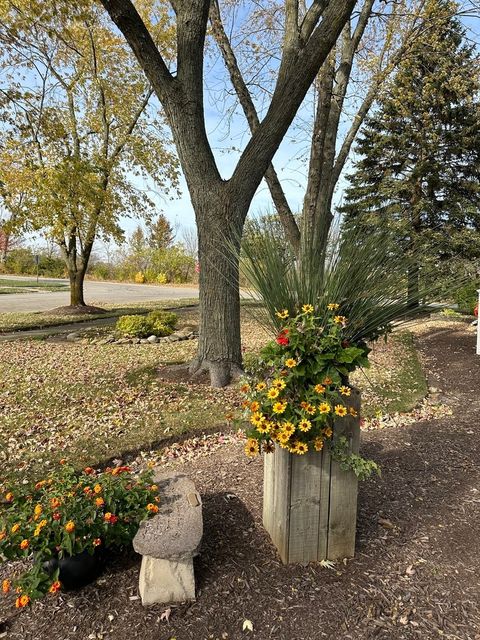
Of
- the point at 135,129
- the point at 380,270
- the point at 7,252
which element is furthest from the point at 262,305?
the point at 7,252

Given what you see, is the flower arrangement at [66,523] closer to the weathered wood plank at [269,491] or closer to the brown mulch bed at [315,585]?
the brown mulch bed at [315,585]

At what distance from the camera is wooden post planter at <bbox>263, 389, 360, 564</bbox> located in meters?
2.00

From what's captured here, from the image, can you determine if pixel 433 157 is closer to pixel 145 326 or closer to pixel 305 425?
pixel 145 326

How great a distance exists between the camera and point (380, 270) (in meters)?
2.06

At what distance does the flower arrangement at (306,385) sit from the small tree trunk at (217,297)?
2.66 metres

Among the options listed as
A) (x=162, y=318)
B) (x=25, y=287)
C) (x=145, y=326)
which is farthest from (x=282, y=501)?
(x=25, y=287)

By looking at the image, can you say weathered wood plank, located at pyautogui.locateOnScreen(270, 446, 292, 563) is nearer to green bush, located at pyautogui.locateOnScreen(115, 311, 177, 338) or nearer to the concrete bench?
the concrete bench

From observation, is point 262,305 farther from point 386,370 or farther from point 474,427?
point 386,370

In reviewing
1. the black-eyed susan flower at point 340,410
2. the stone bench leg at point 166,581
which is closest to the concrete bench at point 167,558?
the stone bench leg at point 166,581

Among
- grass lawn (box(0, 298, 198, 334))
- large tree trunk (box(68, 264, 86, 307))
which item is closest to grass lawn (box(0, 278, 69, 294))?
large tree trunk (box(68, 264, 86, 307))

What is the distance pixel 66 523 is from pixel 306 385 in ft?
3.83

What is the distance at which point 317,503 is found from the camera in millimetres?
2033

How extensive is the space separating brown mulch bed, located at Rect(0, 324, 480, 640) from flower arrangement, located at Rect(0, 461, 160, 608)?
18cm

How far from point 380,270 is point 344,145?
624 cm
